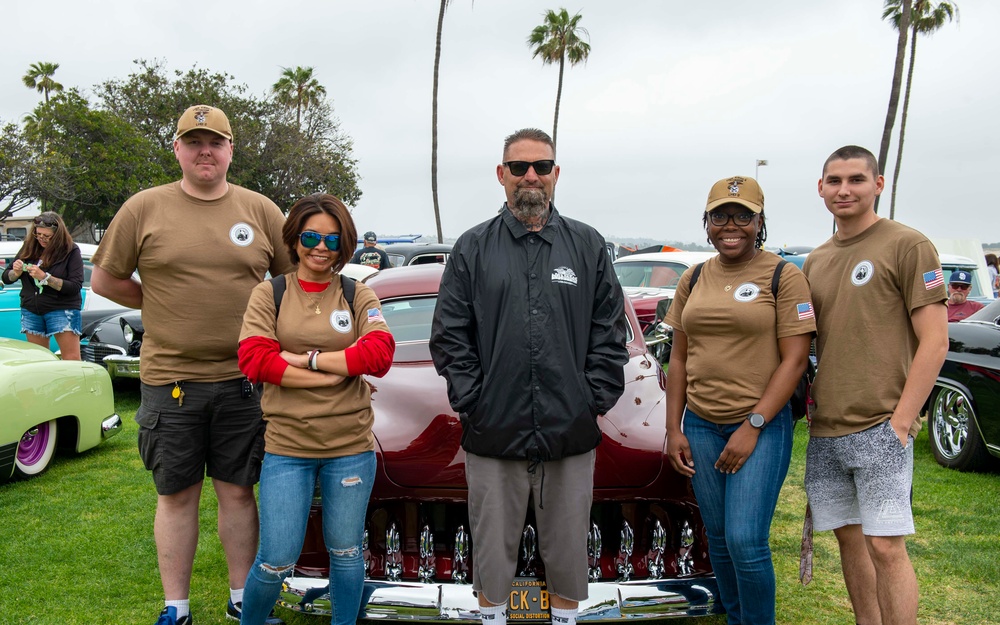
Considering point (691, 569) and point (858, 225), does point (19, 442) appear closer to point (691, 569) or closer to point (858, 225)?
point (691, 569)

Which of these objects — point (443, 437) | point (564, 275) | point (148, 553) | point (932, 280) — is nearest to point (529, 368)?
point (564, 275)

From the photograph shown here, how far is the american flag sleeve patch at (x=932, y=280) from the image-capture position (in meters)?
2.74

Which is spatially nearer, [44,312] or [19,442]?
[19,442]

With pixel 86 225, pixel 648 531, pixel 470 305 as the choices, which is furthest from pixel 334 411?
pixel 86 225

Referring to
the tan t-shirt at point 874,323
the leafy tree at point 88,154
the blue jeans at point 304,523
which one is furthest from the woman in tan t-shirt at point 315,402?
the leafy tree at point 88,154

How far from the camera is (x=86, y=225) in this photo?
126 feet

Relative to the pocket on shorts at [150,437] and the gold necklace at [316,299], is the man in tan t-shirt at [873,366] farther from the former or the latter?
the pocket on shorts at [150,437]

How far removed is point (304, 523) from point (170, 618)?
91 cm

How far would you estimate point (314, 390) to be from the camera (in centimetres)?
289

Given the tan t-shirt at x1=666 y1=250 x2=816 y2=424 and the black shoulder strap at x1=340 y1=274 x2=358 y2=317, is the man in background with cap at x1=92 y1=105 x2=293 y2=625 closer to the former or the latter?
the black shoulder strap at x1=340 y1=274 x2=358 y2=317

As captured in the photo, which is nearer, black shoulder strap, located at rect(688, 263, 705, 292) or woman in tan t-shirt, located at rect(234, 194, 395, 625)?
woman in tan t-shirt, located at rect(234, 194, 395, 625)

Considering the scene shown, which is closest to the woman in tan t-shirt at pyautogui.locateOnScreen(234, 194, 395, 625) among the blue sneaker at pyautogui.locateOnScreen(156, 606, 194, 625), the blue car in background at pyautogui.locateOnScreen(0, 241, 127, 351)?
the blue sneaker at pyautogui.locateOnScreen(156, 606, 194, 625)

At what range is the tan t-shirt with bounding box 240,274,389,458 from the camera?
288 centimetres

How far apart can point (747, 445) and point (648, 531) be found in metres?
0.74
